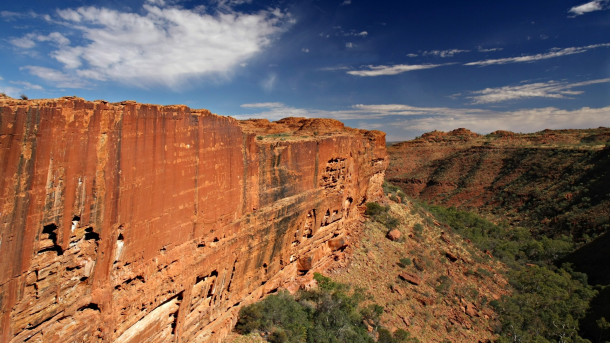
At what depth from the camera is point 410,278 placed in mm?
16984

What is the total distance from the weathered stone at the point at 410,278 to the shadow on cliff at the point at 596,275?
34.9ft

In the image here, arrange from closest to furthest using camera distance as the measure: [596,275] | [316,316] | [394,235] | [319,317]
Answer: [319,317]
[316,316]
[394,235]
[596,275]

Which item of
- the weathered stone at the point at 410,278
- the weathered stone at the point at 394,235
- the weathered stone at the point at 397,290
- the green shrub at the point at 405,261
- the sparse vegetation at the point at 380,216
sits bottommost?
the weathered stone at the point at 397,290

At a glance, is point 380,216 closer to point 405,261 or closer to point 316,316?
point 405,261

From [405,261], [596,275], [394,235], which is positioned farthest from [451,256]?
[596,275]

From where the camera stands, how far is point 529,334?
54.5 ft

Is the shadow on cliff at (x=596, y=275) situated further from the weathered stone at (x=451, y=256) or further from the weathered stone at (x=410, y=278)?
the weathered stone at (x=410, y=278)

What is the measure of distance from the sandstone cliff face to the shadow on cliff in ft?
63.8

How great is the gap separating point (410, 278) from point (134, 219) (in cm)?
1443

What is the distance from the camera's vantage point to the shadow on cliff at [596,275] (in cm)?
1869

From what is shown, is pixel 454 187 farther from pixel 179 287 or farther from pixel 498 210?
pixel 179 287

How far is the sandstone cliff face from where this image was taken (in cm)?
519

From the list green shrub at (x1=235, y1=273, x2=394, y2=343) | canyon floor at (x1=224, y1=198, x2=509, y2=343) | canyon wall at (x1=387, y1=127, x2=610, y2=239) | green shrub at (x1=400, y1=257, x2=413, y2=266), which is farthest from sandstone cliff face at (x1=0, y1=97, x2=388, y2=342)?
canyon wall at (x1=387, y1=127, x2=610, y2=239)

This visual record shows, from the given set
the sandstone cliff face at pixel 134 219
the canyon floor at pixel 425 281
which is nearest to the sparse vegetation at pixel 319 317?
the canyon floor at pixel 425 281
